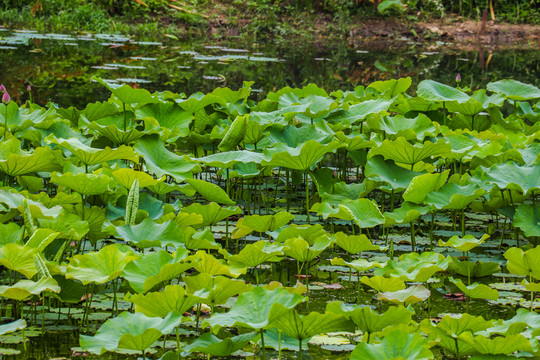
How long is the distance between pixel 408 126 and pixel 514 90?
81 centimetres

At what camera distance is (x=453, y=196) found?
238 cm

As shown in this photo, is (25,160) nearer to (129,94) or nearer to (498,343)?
Result: (129,94)

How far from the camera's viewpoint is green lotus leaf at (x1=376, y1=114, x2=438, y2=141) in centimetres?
304

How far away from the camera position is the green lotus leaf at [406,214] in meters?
2.34

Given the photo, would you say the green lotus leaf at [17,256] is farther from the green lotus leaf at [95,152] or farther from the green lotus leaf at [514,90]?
the green lotus leaf at [514,90]

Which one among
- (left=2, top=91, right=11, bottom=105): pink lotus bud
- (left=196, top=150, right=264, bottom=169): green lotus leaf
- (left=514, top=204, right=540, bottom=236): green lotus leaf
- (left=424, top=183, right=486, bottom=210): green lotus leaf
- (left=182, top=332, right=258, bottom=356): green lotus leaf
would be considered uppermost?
(left=2, top=91, right=11, bottom=105): pink lotus bud

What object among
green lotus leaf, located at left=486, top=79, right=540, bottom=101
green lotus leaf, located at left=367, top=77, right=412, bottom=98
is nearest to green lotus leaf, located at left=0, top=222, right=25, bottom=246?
green lotus leaf, located at left=367, top=77, right=412, bottom=98

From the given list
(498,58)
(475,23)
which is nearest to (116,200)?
(498,58)

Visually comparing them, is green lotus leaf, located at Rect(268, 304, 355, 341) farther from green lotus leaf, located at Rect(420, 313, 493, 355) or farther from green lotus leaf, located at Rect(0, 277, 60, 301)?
green lotus leaf, located at Rect(0, 277, 60, 301)

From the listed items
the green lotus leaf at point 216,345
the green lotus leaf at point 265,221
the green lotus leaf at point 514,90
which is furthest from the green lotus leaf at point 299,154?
the green lotus leaf at point 514,90

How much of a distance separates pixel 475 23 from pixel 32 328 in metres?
12.9

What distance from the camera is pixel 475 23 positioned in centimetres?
1341

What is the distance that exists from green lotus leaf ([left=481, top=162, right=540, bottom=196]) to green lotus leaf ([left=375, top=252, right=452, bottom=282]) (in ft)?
1.61

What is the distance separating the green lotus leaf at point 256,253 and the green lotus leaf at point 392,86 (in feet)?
6.31
